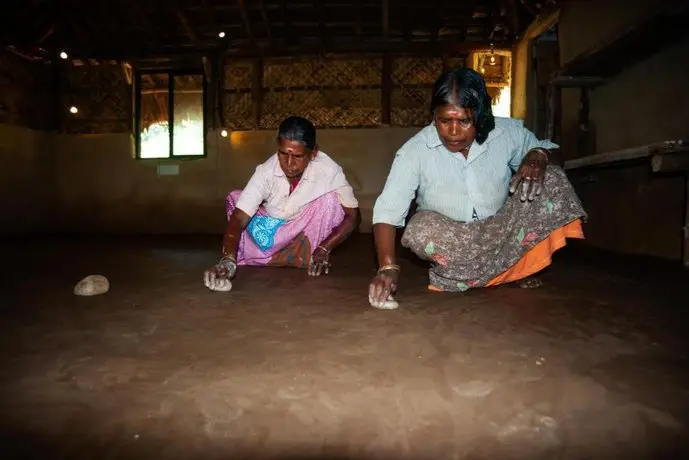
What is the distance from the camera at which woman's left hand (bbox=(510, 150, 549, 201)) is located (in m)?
2.03

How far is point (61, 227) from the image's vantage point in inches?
286

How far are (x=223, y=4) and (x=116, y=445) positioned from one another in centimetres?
630

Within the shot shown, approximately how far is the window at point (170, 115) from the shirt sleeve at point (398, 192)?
5.62 m

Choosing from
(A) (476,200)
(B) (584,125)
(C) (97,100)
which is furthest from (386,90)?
(A) (476,200)

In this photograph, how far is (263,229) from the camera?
3119 millimetres

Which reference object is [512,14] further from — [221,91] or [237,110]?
[221,91]

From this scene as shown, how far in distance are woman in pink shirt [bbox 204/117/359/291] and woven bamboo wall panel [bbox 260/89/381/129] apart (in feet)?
13.2

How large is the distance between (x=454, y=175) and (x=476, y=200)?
162 millimetres

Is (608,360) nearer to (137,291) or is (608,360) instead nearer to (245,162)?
(137,291)

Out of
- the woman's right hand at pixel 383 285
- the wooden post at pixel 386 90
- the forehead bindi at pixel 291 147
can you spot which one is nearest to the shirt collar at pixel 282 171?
the forehead bindi at pixel 291 147

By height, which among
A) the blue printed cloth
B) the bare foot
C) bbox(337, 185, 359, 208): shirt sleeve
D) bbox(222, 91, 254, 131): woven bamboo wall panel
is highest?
bbox(222, 91, 254, 131): woven bamboo wall panel

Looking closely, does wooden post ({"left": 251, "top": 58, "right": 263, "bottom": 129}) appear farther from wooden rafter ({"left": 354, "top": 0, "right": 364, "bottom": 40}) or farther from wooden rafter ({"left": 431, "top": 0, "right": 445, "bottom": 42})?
wooden rafter ({"left": 431, "top": 0, "right": 445, "bottom": 42})

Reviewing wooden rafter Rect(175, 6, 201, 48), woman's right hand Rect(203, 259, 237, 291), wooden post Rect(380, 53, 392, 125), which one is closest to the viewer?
woman's right hand Rect(203, 259, 237, 291)

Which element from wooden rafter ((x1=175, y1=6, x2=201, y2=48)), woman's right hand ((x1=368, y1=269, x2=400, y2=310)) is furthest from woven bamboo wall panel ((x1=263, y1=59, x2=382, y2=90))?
woman's right hand ((x1=368, y1=269, x2=400, y2=310))
